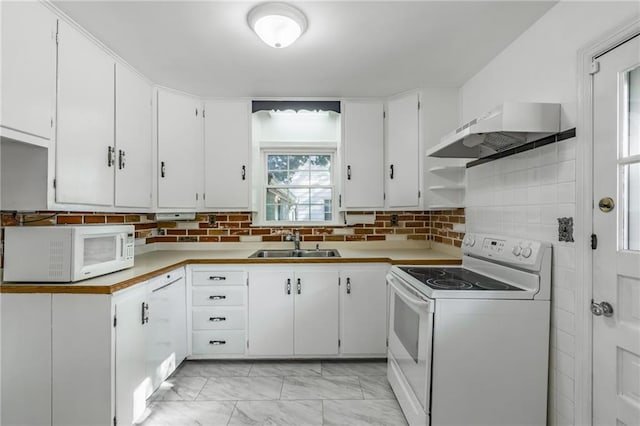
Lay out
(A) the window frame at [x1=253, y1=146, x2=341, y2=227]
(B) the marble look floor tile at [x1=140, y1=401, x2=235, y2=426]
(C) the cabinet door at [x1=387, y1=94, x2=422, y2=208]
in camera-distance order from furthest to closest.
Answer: (A) the window frame at [x1=253, y1=146, x2=341, y2=227], (C) the cabinet door at [x1=387, y1=94, x2=422, y2=208], (B) the marble look floor tile at [x1=140, y1=401, x2=235, y2=426]

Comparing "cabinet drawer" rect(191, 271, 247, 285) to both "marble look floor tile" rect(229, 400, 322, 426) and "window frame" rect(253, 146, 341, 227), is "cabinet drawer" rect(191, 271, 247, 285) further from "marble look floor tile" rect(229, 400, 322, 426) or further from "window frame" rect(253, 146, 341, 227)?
"marble look floor tile" rect(229, 400, 322, 426)

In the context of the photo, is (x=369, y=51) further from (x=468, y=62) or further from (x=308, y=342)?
(x=308, y=342)

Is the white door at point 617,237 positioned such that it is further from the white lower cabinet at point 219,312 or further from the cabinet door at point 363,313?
the white lower cabinet at point 219,312

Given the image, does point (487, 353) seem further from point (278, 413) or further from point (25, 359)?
point (25, 359)

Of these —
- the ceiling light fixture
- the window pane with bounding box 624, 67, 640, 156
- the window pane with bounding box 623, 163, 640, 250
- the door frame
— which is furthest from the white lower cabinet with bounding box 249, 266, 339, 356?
the window pane with bounding box 624, 67, 640, 156

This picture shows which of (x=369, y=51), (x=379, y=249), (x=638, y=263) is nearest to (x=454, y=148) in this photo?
(x=369, y=51)

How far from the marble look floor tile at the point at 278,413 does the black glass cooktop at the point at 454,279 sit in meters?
1.08

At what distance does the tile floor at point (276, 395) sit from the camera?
1893mm

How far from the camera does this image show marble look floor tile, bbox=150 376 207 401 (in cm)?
209

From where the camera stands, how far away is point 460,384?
155 centimetres

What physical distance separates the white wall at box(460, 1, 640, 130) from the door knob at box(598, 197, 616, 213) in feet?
1.28

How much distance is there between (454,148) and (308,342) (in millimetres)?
1847

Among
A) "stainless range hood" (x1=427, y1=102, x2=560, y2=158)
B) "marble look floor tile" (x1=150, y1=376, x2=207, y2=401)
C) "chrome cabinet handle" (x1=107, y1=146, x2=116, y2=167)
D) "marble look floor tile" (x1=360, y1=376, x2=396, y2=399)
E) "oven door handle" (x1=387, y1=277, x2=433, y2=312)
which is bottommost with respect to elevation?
"marble look floor tile" (x1=150, y1=376, x2=207, y2=401)

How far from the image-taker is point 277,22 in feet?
5.36
